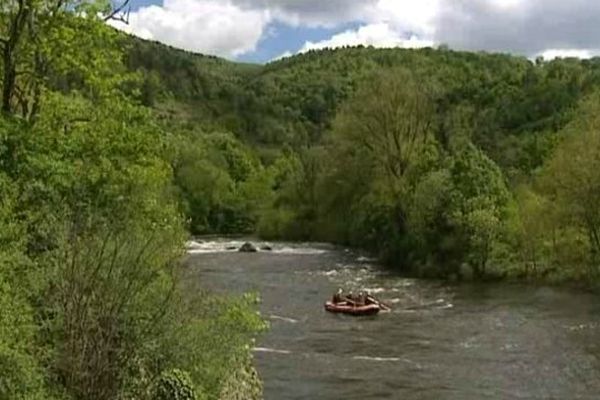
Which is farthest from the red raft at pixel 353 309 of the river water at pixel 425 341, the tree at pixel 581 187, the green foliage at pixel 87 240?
the green foliage at pixel 87 240

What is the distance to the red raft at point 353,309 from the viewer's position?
40.6 m

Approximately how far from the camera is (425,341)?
3431cm

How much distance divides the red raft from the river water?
56 centimetres

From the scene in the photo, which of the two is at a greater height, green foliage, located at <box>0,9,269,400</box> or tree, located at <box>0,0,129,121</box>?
tree, located at <box>0,0,129,121</box>

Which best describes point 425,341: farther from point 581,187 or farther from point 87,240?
point 87,240

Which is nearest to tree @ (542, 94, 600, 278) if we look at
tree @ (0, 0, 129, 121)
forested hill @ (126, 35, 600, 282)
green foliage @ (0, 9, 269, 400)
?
forested hill @ (126, 35, 600, 282)

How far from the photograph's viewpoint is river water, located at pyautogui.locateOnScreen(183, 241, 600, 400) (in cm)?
2691

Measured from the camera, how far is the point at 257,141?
19050 centimetres

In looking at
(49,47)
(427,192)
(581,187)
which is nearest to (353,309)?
(581,187)

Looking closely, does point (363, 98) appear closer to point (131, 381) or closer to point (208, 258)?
point (208, 258)

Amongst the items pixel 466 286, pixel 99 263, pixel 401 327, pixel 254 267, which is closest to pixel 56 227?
pixel 99 263

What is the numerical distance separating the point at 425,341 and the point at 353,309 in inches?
266

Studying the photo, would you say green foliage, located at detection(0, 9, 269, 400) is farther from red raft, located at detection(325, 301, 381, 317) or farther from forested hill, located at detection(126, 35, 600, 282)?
red raft, located at detection(325, 301, 381, 317)

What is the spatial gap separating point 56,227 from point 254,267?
42.6m
